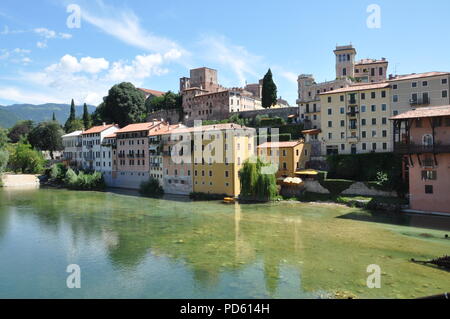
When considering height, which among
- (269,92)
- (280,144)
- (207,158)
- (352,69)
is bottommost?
(207,158)

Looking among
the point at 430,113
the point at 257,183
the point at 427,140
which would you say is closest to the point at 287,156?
the point at 257,183

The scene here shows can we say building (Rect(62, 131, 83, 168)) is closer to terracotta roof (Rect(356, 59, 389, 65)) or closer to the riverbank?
the riverbank

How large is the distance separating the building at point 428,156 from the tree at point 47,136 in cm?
7170

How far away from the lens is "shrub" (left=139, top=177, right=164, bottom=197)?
46.2 metres

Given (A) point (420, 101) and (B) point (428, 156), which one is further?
(A) point (420, 101)

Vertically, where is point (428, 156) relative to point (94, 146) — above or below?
below

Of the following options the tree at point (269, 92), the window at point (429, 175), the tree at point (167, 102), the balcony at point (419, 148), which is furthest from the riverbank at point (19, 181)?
the window at point (429, 175)

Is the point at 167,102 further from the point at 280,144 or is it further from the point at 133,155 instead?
the point at 280,144

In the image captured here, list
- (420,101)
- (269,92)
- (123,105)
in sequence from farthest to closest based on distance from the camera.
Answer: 1. (123,105)
2. (269,92)
3. (420,101)

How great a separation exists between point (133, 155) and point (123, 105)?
19.7m

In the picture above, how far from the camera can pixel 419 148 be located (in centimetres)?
2873

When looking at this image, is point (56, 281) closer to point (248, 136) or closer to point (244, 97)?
point (248, 136)

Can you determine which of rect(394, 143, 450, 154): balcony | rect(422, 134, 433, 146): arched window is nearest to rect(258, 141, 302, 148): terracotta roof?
rect(394, 143, 450, 154): balcony
